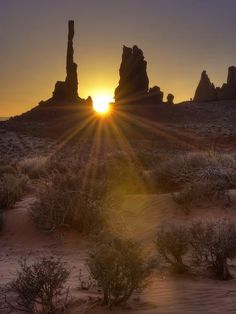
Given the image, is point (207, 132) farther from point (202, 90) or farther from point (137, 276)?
point (137, 276)

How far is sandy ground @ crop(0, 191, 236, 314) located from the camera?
21.1 feet

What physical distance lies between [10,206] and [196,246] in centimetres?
657

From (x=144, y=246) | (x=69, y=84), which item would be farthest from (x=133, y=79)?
(x=144, y=246)

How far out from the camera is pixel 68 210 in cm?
1162

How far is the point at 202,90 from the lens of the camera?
80.6 metres

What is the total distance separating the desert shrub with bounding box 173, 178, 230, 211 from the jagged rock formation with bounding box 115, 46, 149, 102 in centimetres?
5743

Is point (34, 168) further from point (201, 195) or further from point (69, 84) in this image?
point (69, 84)

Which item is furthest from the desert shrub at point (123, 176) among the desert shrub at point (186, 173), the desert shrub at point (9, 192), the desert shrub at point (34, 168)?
the desert shrub at point (34, 168)

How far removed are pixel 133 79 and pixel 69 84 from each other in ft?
37.4

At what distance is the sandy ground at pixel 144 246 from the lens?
21.1 feet

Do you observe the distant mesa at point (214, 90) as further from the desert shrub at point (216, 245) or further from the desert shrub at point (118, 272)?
the desert shrub at point (118, 272)

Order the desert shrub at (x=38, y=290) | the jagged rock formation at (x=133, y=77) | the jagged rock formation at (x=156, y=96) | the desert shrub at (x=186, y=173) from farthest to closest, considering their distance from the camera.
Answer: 1. the jagged rock formation at (x=133, y=77)
2. the jagged rock formation at (x=156, y=96)
3. the desert shrub at (x=186, y=173)
4. the desert shrub at (x=38, y=290)

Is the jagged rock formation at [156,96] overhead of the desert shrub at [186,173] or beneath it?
overhead

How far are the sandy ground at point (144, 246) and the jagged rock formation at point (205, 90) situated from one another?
67846 millimetres
